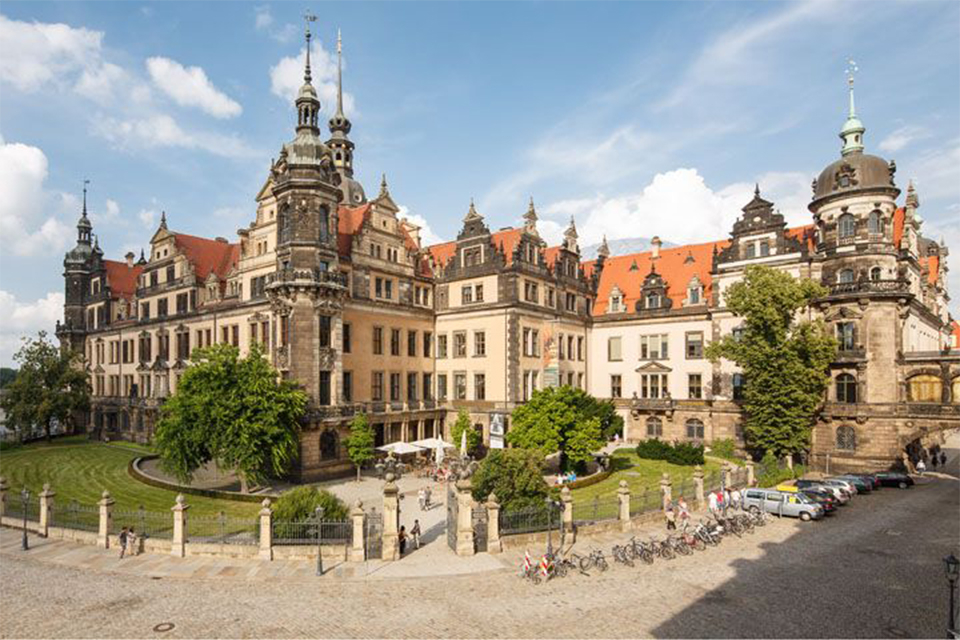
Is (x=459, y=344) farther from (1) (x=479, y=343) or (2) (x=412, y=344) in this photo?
(2) (x=412, y=344)

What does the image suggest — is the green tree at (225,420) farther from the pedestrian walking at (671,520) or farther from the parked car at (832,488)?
the parked car at (832,488)

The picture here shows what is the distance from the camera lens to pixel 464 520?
2378 centimetres

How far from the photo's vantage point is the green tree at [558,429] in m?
37.4

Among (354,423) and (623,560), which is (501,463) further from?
(354,423)

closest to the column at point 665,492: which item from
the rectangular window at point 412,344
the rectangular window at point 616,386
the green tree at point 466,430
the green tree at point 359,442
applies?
the green tree at point 466,430

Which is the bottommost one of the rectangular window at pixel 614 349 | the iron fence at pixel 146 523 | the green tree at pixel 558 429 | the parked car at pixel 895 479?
the parked car at pixel 895 479

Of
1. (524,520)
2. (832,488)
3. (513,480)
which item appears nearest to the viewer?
(524,520)

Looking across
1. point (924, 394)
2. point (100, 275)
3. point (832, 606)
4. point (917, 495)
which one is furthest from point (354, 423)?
point (100, 275)

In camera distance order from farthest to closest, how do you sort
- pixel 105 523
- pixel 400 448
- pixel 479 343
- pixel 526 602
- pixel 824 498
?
1. pixel 479 343
2. pixel 400 448
3. pixel 824 498
4. pixel 105 523
5. pixel 526 602

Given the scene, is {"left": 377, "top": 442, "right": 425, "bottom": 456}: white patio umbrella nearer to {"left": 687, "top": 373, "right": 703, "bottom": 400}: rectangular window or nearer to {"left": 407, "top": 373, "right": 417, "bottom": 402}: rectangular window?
{"left": 407, "top": 373, "right": 417, "bottom": 402}: rectangular window

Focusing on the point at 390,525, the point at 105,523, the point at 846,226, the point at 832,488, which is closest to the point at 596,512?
the point at 390,525

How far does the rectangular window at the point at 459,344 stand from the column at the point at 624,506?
2578 cm

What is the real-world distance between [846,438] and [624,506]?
27.7 m

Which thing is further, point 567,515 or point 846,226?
point 846,226
